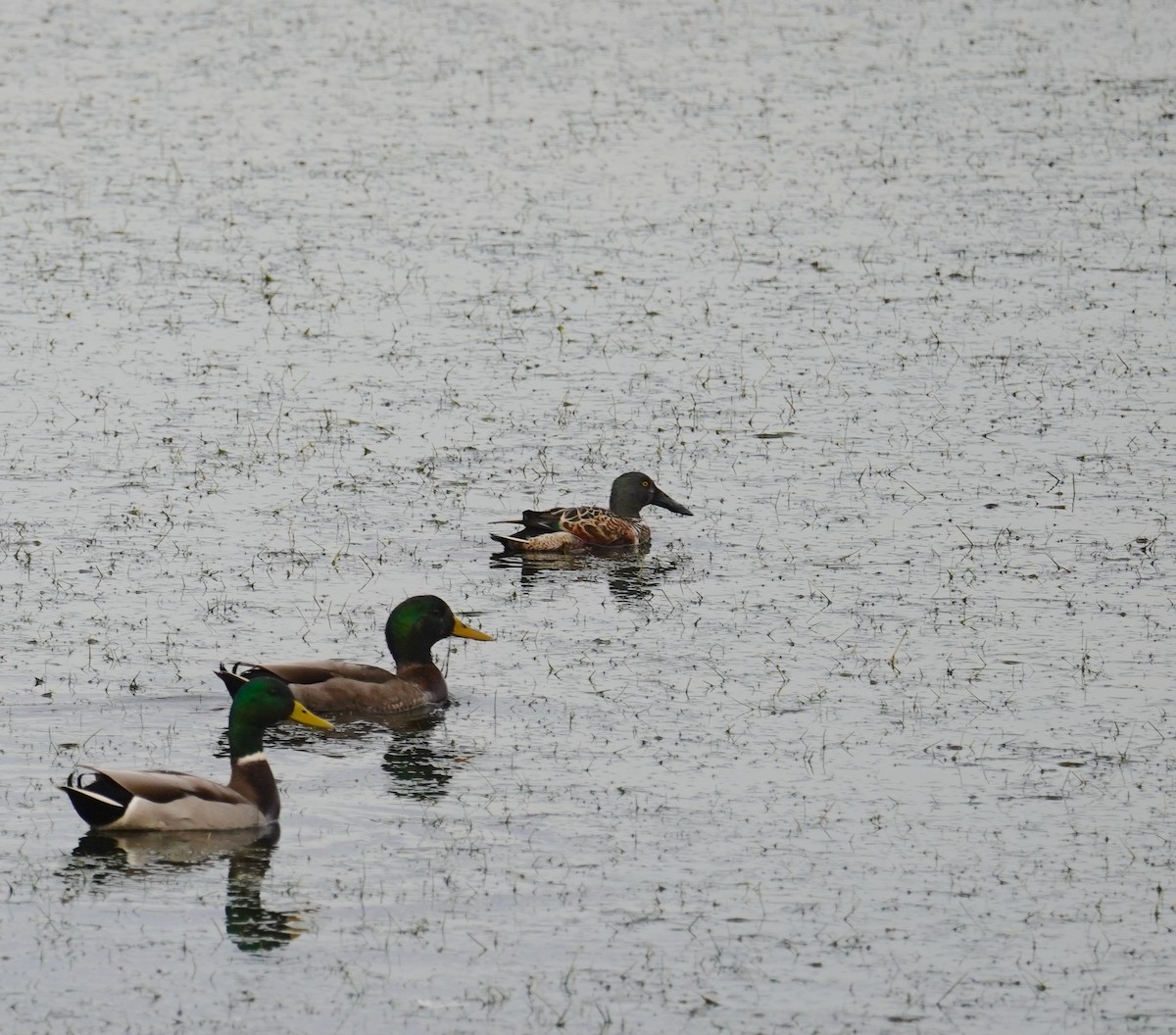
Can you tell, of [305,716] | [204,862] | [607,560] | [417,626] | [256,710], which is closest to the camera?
[204,862]

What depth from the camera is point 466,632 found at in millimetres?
15961

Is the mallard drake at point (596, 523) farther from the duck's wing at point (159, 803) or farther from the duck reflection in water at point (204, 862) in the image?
the duck reflection in water at point (204, 862)

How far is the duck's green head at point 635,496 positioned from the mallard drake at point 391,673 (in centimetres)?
382

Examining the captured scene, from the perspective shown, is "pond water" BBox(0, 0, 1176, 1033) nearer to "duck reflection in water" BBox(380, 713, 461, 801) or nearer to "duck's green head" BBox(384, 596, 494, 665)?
"duck reflection in water" BBox(380, 713, 461, 801)

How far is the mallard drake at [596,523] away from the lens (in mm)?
18906

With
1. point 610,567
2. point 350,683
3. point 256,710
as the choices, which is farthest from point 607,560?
point 256,710

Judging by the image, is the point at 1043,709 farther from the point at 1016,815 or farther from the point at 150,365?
the point at 150,365

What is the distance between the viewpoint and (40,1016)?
405 inches

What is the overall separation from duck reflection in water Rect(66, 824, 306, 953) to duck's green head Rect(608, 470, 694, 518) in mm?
7423

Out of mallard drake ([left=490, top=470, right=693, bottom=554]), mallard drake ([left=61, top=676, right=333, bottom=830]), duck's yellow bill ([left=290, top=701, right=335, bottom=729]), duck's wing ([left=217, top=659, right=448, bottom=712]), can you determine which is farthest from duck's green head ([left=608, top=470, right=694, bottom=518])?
mallard drake ([left=61, top=676, right=333, bottom=830])

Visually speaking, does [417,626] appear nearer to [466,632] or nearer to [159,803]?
[466,632]

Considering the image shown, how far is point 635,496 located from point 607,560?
66cm

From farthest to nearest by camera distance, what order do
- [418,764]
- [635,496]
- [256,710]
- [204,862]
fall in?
1. [635,496]
2. [418,764]
3. [256,710]
4. [204,862]

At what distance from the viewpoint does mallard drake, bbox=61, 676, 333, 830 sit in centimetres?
1245
